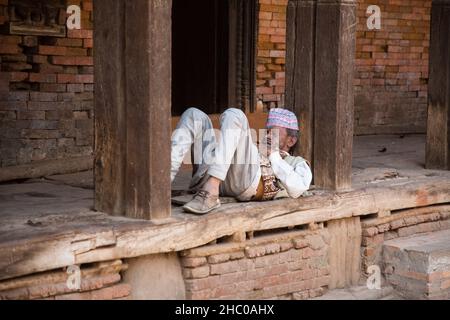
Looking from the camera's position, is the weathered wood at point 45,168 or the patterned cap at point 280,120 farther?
the weathered wood at point 45,168

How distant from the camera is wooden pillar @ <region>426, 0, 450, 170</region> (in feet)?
25.5

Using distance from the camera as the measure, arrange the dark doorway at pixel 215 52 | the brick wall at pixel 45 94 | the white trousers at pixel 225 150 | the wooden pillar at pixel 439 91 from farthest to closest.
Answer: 1. the dark doorway at pixel 215 52
2. the wooden pillar at pixel 439 91
3. the brick wall at pixel 45 94
4. the white trousers at pixel 225 150

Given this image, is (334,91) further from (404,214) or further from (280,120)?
(404,214)

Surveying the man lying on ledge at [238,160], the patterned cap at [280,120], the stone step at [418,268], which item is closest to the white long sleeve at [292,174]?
the man lying on ledge at [238,160]

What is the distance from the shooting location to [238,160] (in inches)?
223

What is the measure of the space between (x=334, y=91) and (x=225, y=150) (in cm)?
135

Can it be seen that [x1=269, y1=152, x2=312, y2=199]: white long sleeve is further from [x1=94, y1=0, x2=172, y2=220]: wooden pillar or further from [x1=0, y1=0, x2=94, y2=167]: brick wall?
[x1=0, y1=0, x2=94, y2=167]: brick wall

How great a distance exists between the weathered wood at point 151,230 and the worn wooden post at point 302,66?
55 cm

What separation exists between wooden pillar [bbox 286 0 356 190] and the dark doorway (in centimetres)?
292

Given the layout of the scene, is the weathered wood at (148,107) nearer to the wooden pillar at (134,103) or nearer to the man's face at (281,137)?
the wooden pillar at (134,103)

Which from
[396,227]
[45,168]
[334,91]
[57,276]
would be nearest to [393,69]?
[396,227]

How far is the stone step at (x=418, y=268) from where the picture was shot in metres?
6.34

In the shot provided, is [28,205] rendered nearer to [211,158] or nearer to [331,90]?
[211,158]

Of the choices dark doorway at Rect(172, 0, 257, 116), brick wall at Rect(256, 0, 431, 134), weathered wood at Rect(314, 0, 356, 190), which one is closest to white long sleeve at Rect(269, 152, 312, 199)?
Result: weathered wood at Rect(314, 0, 356, 190)
